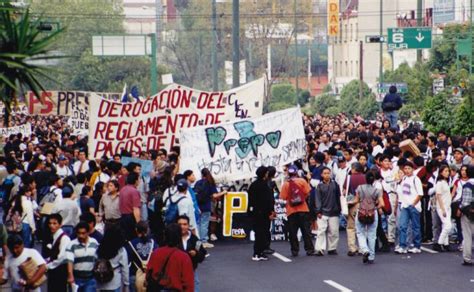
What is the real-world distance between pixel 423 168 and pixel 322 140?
7.40m

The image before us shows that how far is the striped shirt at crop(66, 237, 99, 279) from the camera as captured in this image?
15.0 metres

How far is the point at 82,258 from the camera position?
15.0m

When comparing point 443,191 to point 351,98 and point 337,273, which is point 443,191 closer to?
point 337,273

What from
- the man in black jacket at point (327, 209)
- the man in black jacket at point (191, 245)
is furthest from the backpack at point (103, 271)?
the man in black jacket at point (327, 209)

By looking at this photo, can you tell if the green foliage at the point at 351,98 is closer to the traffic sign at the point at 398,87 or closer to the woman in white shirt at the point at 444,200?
the traffic sign at the point at 398,87

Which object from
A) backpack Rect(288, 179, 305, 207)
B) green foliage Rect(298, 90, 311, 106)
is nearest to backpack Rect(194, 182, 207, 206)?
backpack Rect(288, 179, 305, 207)

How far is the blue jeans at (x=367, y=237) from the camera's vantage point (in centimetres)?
2095

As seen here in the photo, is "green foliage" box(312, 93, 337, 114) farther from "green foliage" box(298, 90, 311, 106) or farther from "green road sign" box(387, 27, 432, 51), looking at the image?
"green road sign" box(387, 27, 432, 51)

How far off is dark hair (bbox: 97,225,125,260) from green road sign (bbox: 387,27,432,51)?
37.7 m

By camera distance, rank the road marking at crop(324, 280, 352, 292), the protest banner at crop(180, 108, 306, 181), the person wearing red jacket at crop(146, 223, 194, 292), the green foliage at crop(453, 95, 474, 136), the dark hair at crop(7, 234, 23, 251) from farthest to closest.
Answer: the green foliage at crop(453, 95, 474, 136), the protest banner at crop(180, 108, 306, 181), the road marking at crop(324, 280, 352, 292), the dark hair at crop(7, 234, 23, 251), the person wearing red jacket at crop(146, 223, 194, 292)

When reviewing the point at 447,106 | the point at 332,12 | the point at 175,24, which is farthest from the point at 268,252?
the point at 175,24

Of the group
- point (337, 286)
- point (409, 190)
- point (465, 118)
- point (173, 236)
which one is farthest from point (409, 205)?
point (465, 118)

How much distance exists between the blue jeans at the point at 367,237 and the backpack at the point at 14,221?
5.19m

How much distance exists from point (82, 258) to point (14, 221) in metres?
3.85
